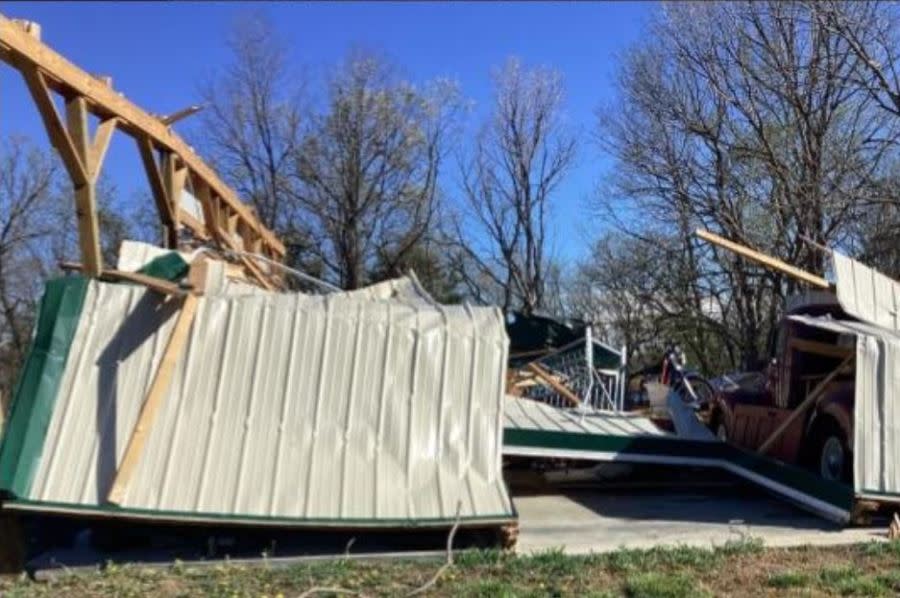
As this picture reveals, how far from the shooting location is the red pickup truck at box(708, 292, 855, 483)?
1115 centimetres

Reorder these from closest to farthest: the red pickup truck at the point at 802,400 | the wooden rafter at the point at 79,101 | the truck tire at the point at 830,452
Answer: the wooden rafter at the point at 79,101 < the truck tire at the point at 830,452 < the red pickup truck at the point at 802,400

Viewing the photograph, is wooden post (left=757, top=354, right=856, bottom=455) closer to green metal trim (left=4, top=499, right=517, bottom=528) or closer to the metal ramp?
the metal ramp

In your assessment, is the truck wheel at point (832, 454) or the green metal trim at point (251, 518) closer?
the green metal trim at point (251, 518)

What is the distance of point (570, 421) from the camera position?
12367mm

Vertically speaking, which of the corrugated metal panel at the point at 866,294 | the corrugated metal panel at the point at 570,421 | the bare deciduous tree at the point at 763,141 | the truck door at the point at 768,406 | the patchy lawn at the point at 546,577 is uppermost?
the bare deciduous tree at the point at 763,141

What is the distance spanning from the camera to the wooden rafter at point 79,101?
9.65 m

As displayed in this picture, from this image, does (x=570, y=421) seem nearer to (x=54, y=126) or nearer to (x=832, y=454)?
(x=832, y=454)

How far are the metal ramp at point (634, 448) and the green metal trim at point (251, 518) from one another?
2943mm

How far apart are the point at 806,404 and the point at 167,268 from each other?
24.2 feet

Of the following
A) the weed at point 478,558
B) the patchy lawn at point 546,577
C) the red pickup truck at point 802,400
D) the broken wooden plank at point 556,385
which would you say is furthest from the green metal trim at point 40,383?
the red pickup truck at point 802,400

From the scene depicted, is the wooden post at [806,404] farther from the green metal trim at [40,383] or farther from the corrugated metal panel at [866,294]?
the green metal trim at [40,383]

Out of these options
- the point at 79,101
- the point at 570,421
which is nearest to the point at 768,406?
the point at 570,421

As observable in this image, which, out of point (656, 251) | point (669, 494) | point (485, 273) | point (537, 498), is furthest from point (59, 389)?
point (485, 273)

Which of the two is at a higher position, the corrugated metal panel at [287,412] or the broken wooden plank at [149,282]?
the broken wooden plank at [149,282]
